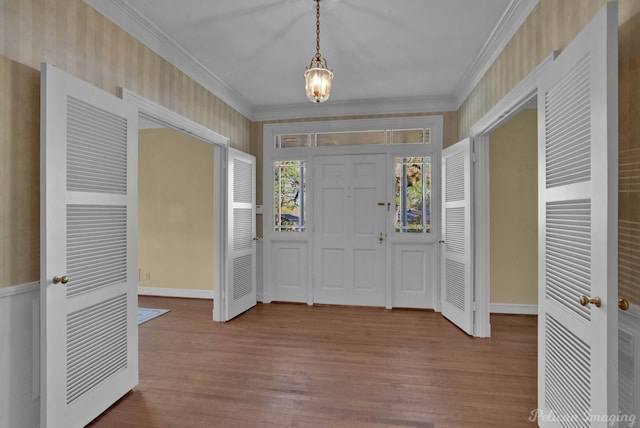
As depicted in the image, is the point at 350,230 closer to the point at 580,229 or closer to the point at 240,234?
the point at 240,234

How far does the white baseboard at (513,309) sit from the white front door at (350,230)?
1.40 meters

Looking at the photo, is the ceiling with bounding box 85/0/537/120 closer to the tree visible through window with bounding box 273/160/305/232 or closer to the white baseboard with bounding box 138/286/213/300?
the tree visible through window with bounding box 273/160/305/232

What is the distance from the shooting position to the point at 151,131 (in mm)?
5133

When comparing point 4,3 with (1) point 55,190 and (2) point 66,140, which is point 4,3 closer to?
(2) point 66,140

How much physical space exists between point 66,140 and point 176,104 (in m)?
1.33

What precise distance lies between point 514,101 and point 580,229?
1.33m

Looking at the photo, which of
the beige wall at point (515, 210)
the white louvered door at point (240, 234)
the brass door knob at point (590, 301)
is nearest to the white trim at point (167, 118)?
the white louvered door at point (240, 234)

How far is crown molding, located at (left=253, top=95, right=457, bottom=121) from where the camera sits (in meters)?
4.21

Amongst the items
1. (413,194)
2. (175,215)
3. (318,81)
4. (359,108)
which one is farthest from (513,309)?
(175,215)

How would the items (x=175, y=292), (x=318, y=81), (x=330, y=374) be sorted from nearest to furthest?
(x=318, y=81)
(x=330, y=374)
(x=175, y=292)

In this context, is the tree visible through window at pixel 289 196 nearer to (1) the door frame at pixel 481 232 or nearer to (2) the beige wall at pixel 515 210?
(1) the door frame at pixel 481 232

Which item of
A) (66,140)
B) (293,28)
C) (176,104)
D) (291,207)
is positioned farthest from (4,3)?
(291,207)

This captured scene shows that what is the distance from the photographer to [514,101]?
7.89 ft

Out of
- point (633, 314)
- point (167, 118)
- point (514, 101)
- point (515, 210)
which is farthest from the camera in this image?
point (515, 210)
